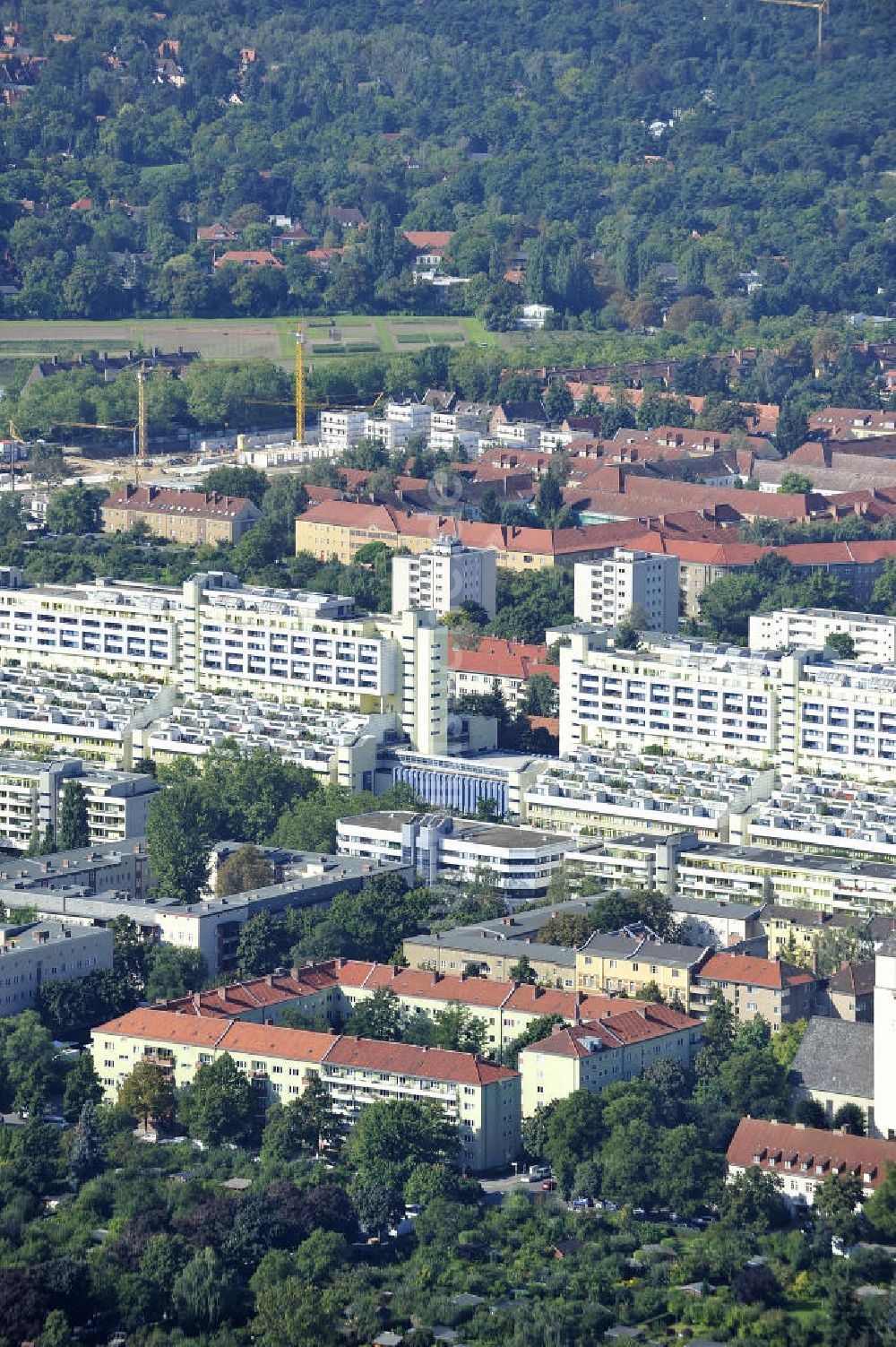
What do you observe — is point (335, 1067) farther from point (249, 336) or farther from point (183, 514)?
point (249, 336)

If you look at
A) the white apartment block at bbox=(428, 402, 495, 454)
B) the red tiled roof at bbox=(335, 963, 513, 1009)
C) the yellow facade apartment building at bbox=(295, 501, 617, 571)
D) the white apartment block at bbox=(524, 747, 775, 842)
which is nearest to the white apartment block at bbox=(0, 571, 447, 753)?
the white apartment block at bbox=(524, 747, 775, 842)

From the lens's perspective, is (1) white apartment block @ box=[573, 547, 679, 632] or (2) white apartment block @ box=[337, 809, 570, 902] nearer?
(2) white apartment block @ box=[337, 809, 570, 902]

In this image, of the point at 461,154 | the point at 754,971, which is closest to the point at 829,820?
the point at 754,971

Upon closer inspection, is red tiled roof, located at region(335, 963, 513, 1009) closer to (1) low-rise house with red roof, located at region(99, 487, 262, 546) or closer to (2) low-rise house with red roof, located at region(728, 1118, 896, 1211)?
(2) low-rise house with red roof, located at region(728, 1118, 896, 1211)

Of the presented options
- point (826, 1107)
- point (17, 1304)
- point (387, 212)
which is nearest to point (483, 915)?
point (826, 1107)

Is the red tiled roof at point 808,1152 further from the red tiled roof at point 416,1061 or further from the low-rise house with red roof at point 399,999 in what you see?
the low-rise house with red roof at point 399,999

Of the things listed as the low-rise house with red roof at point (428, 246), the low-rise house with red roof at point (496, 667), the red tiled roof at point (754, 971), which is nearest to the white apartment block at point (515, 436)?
the low-rise house with red roof at point (428, 246)
